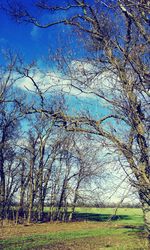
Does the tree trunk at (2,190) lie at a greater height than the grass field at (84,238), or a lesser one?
greater

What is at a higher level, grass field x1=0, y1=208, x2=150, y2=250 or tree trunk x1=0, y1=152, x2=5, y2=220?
tree trunk x1=0, y1=152, x2=5, y2=220

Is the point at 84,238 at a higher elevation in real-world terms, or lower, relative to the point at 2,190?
lower

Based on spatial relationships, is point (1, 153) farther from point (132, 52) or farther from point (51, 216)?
point (132, 52)

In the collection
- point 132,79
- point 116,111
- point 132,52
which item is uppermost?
point 132,52

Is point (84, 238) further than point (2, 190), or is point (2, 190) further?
point (2, 190)

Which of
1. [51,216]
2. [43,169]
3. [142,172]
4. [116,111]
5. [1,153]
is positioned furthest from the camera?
[51,216]

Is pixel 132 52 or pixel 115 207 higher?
pixel 132 52

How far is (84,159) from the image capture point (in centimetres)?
741

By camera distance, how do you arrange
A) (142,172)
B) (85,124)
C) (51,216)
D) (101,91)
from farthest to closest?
(51,216) → (85,124) → (101,91) → (142,172)

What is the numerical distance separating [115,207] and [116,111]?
7.33ft

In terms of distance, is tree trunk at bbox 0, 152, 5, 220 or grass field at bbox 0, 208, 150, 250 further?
tree trunk at bbox 0, 152, 5, 220

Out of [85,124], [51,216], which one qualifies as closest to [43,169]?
[51,216]

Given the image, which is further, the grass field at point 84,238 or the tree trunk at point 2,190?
the tree trunk at point 2,190

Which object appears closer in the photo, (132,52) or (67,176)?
(132,52)
